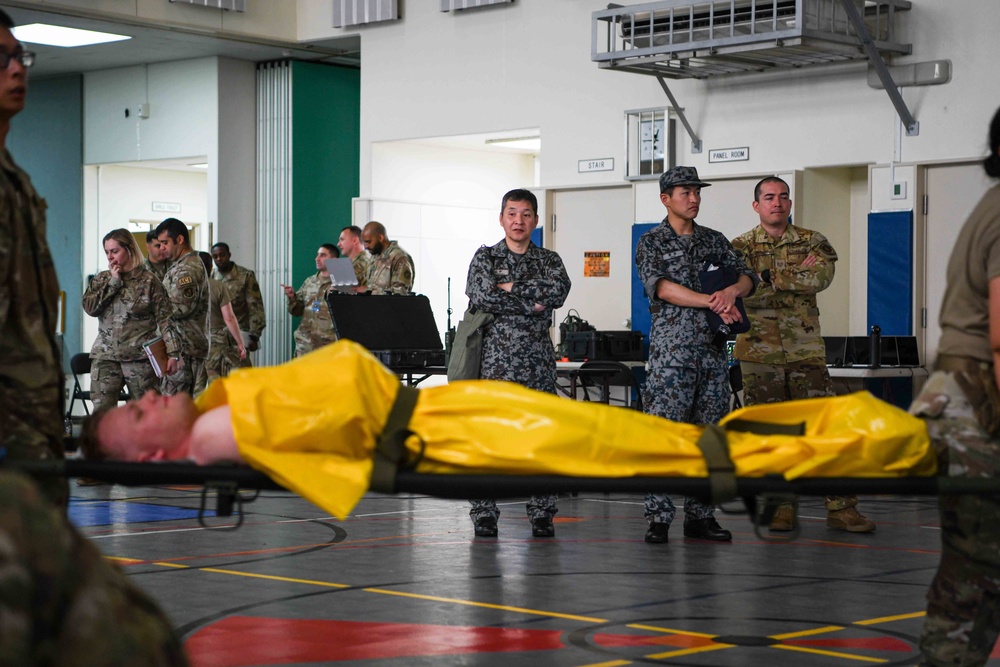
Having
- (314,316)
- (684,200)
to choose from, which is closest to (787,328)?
(684,200)

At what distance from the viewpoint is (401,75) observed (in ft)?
48.5

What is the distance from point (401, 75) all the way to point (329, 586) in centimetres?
1026

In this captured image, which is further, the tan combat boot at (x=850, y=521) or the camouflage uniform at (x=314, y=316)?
the camouflage uniform at (x=314, y=316)

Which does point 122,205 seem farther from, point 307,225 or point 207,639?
point 207,639

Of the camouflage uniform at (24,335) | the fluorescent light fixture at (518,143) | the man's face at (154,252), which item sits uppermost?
the fluorescent light fixture at (518,143)

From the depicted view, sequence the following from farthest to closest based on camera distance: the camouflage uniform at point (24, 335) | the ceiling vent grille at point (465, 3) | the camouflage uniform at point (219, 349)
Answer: the ceiling vent grille at point (465, 3), the camouflage uniform at point (219, 349), the camouflage uniform at point (24, 335)

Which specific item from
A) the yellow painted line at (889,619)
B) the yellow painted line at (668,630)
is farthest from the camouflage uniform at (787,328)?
the yellow painted line at (668,630)

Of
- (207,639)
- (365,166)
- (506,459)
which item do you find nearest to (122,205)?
(365,166)

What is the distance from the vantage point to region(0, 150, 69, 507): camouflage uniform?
3.01 m

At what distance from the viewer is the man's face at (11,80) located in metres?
3.04

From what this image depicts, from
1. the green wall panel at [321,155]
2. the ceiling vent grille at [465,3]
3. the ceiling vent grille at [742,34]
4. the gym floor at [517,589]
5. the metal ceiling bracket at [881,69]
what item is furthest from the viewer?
the green wall panel at [321,155]

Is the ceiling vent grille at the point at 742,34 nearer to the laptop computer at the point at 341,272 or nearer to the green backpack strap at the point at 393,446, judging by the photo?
the laptop computer at the point at 341,272

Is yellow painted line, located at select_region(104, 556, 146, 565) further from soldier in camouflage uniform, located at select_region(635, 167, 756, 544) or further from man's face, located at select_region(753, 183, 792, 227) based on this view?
man's face, located at select_region(753, 183, 792, 227)

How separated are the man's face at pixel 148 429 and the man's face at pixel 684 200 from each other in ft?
11.2
